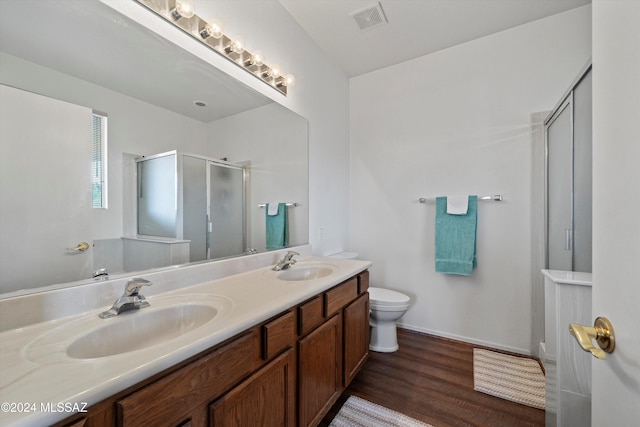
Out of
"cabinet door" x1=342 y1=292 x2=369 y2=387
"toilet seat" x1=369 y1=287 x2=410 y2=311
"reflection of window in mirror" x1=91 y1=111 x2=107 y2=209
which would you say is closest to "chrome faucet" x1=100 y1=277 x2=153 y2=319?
"reflection of window in mirror" x1=91 y1=111 x2=107 y2=209

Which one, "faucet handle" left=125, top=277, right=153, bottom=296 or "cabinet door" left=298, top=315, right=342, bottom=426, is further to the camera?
"cabinet door" left=298, top=315, right=342, bottom=426

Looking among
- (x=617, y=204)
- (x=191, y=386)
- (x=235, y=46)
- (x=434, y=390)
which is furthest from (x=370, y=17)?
(x=434, y=390)

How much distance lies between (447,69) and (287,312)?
257 centimetres

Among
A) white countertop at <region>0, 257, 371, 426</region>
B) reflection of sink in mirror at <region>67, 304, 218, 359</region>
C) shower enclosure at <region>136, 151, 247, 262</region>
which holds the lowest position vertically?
reflection of sink in mirror at <region>67, 304, 218, 359</region>

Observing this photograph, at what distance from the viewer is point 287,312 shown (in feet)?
3.57

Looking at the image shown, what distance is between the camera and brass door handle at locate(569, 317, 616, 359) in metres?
0.50

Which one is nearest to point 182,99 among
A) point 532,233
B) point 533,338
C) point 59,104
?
point 59,104

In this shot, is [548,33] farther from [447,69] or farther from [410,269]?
[410,269]

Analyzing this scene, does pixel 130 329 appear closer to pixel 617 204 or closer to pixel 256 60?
pixel 617 204

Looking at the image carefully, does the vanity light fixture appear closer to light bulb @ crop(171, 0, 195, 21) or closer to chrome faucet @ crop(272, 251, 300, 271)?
light bulb @ crop(171, 0, 195, 21)

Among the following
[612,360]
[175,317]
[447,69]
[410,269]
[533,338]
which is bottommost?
[533,338]

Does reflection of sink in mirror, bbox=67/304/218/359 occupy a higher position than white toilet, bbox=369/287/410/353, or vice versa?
reflection of sink in mirror, bbox=67/304/218/359

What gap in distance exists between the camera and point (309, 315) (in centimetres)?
122

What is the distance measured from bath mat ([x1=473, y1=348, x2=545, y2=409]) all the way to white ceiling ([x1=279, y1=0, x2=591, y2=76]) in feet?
8.84
